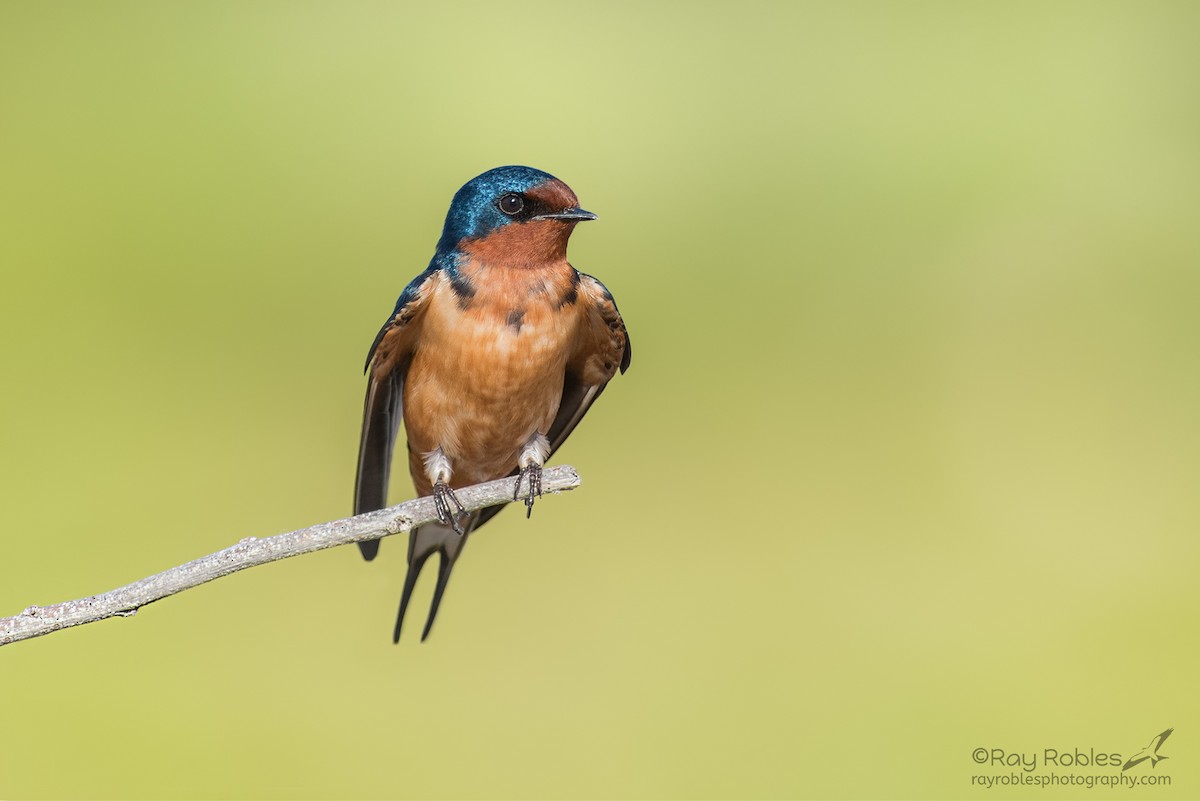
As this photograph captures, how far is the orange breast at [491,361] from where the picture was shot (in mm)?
1565

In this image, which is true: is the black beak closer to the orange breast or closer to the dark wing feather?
the orange breast

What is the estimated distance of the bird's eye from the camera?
150 centimetres

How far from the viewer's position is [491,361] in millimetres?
1599

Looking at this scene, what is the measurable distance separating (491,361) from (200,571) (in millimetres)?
588

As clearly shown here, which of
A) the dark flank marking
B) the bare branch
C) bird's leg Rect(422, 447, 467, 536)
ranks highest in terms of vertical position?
the dark flank marking

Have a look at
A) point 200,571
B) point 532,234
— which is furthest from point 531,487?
point 200,571

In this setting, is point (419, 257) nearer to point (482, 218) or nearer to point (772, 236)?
point (772, 236)

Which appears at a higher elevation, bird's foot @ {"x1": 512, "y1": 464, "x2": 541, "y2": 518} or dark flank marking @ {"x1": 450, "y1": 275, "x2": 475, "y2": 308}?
dark flank marking @ {"x1": 450, "y1": 275, "x2": 475, "y2": 308}

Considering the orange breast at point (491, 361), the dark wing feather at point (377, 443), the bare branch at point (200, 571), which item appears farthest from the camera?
the dark wing feather at point (377, 443)

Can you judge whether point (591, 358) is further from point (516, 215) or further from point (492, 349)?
point (516, 215)

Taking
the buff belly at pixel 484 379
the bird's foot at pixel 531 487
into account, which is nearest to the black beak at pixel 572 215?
the buff belly at pixel 484 379

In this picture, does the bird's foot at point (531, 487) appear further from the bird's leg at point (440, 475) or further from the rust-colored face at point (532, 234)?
the rust-colored face at point (532, 234)

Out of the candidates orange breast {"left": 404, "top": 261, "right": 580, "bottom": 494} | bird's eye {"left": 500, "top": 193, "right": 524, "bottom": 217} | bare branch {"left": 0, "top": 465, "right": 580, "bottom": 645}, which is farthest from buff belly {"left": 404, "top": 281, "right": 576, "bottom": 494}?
bare branch {"left": 0, "top": 465, "right": 580, "bottom": 645}

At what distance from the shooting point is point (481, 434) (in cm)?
171
